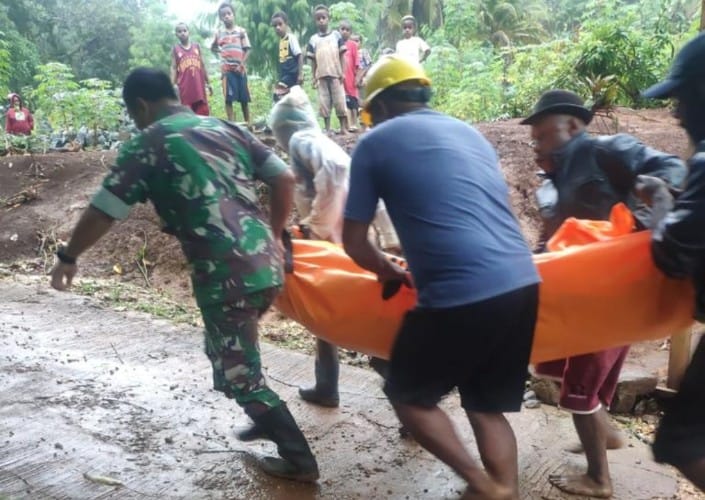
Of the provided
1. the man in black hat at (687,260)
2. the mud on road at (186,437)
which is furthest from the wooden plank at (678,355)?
the man in black hat at (687,260)

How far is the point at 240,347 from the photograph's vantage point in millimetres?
2834

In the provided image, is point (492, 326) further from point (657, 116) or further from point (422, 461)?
point (657, 116)

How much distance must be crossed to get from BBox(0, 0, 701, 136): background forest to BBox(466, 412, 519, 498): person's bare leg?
24.0ft

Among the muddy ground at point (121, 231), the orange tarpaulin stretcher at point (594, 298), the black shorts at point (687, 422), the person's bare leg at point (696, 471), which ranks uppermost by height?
the orange tarpaulin stretcher at point (594, 298)

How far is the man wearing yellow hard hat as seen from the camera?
2240 mm

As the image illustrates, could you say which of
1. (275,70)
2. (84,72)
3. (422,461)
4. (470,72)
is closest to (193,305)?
(422,461)

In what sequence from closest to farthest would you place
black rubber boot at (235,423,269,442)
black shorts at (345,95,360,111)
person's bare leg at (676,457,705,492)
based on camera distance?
person's bare leg at (676,457,705,492)
black rubber boot at (235,423,269,442)
black shorts at (345,95,360,111)

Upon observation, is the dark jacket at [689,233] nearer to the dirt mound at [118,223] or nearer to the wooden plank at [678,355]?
the wooden plank at [678,355]

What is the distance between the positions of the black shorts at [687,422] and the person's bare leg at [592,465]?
1.91ft

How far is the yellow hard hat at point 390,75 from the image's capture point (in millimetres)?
2514

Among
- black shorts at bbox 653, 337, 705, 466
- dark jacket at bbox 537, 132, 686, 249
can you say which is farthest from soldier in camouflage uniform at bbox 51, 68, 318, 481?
black shorts at bbox 653, 337, 705, 466

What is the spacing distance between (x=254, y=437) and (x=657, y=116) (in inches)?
325

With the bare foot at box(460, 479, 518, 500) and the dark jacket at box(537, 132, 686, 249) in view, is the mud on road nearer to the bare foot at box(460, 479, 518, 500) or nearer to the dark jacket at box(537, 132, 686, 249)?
the bare foot at box(460, 479, 518, 500)

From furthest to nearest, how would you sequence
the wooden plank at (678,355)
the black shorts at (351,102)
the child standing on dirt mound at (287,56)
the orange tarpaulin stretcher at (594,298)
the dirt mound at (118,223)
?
the black shorts at (351,102) < the child standing on dirt mound at (287,56) < the dirt mound at (118,223) < the wooden plank at (678,355) < the orange tarpaulin stretcher at (594,298)
